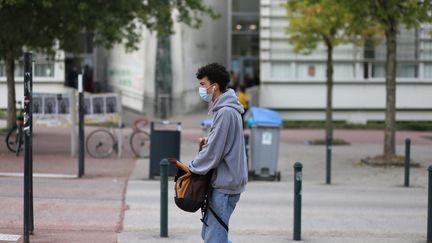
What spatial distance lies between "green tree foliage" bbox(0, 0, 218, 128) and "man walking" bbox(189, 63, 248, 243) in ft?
32.6

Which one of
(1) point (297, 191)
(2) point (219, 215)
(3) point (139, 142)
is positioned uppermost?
(2) point (219, 215)

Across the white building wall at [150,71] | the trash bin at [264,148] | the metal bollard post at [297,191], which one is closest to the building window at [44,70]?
the white building wall at [150,71]

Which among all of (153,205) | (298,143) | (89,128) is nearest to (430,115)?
(298,143)

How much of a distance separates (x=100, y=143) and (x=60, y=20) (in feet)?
10.2

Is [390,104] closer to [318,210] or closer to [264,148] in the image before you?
[264,148]

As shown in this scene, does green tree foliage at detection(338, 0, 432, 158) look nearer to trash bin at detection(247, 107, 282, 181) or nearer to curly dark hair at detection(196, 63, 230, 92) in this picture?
trash bin at detection(247, 107, 282, 181)

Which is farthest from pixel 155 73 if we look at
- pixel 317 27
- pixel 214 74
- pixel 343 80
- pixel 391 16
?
pixel 214 74

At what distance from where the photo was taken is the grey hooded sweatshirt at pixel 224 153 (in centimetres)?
589

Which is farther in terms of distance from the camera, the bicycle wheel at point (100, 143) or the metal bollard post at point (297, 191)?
the bicycle wheel at point (100, 143)

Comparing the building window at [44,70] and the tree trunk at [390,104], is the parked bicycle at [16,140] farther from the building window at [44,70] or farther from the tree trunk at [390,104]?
the building window at [44,70]

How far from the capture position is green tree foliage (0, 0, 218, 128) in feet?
55.1

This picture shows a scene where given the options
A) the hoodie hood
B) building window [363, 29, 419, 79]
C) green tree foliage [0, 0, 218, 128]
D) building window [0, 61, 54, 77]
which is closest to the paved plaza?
green tree foliage [0, 0, 218, 128]

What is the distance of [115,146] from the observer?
1794 cm

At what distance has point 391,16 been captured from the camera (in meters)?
17.2
